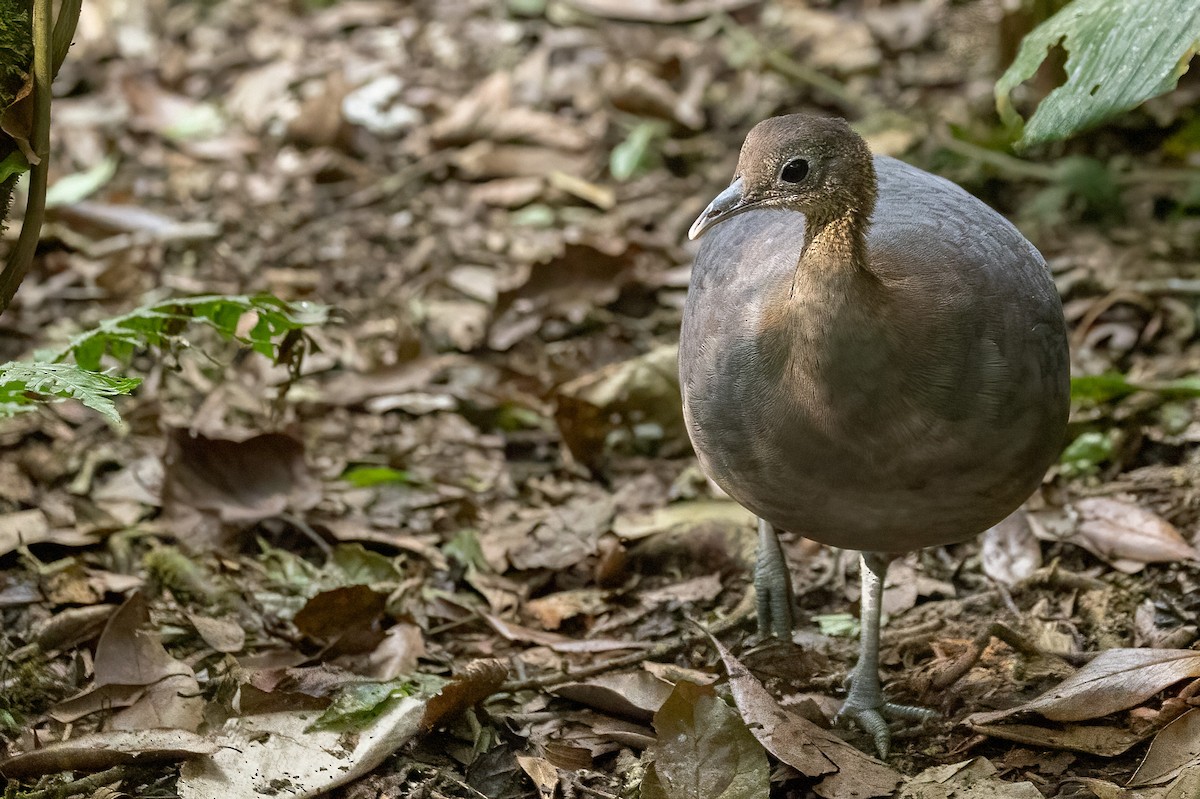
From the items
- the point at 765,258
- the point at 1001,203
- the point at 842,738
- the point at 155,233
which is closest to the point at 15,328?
the point at 155,233

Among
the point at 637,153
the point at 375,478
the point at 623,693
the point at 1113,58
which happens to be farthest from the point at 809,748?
the point at 637,153

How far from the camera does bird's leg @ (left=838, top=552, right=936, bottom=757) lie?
11.4ft

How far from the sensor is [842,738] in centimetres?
341

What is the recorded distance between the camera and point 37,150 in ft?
10.1

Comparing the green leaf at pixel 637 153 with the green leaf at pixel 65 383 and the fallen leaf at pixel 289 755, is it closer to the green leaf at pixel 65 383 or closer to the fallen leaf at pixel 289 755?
the fallen leaf at pixel 289 755

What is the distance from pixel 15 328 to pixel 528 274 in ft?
6.92

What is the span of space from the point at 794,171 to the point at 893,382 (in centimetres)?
53

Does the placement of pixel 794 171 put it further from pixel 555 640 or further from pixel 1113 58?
pixel 555 640

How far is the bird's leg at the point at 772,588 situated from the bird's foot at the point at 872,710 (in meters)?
0.37

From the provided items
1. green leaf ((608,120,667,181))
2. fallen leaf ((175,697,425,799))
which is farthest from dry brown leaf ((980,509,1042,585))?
green leaf ((608,120,667,181))

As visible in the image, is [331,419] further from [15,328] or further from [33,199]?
[33,199]

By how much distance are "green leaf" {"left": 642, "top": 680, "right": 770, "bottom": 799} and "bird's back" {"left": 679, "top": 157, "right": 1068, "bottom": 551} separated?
539 mm

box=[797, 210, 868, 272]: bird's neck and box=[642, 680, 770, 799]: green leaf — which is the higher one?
box=[797, 210, 868, 272]: bird's neck

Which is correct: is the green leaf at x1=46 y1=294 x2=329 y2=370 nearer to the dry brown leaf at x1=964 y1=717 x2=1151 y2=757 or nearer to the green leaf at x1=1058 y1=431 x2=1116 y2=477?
the dry brown leaf at x1=964 y1=717 x2=1151 y2=757
